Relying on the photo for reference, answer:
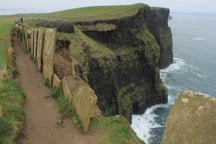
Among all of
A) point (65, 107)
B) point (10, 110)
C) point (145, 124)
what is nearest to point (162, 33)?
point (145, 124)

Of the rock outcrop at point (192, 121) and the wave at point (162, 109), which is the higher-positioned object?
the rock outcrop at point (192, 121)

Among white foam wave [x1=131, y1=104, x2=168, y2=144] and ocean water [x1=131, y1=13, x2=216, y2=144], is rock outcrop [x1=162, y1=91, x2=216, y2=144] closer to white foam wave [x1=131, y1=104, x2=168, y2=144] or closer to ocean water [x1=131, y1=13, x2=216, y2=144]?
ocean water [x1=131, y1=13, x2=216, y2=144]

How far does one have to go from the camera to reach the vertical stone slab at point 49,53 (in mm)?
23266

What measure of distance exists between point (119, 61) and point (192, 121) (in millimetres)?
45281

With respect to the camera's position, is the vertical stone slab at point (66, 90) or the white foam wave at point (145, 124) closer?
the vertical stone slab at point (66, 90)

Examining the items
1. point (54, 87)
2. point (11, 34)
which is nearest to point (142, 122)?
point (11, 34)

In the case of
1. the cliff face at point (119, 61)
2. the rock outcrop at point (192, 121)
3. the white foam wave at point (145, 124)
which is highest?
the rock outcrop at point (192, 121)

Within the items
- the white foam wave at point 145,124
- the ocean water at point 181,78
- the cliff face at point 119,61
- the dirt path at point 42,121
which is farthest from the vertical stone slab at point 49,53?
the white foam wave at point 145,124

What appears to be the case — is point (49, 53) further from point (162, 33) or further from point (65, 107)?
point (162, 33)

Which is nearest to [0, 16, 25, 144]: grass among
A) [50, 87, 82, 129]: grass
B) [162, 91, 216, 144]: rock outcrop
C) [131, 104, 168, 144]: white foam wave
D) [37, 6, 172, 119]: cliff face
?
[50, 87, 82, 129]: grass

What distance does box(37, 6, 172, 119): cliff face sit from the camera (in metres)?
41.7

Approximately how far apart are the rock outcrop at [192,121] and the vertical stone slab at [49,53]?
17.7 meters

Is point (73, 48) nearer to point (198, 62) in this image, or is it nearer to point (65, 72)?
point (65, 72)

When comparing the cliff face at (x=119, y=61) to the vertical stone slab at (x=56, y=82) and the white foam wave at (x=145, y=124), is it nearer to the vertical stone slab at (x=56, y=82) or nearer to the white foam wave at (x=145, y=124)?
the white foam wave at (x=145, y=124)
